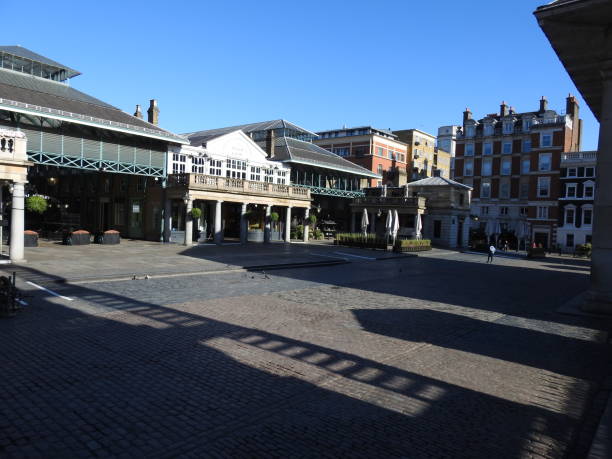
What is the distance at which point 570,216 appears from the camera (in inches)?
2148

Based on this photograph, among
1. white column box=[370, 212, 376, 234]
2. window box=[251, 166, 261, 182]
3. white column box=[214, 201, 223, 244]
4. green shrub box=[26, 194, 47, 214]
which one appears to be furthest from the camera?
white column box=[370, 212, 376, 234]

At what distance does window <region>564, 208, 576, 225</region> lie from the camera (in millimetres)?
54250

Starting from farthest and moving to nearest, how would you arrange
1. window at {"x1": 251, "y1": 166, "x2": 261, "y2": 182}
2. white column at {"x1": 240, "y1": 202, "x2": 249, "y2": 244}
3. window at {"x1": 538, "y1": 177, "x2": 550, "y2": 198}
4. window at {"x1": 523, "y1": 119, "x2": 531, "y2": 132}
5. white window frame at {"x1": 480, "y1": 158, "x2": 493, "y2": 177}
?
white window frame at {"x1": 480, "y1": 158, "x2": 493, "y2": 177} → window at {"x1": 523, "y1": 119, "x2": 531, "y2": 132} → window at {"x1": 538, "y1": 177, "x2": 550, "y2": 198} → window at {"x1": 251, "y1": 166, "x2": 261, "y2": 182} → white column at {"x1": 240, "y1": 202, "x2": 249, "y2": 244}

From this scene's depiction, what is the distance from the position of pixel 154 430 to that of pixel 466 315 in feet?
31.5

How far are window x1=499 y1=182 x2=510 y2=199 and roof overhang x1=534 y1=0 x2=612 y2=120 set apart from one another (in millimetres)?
53158

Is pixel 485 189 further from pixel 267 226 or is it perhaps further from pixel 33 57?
pixel 33 57

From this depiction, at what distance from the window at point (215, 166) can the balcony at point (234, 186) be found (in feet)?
8.67

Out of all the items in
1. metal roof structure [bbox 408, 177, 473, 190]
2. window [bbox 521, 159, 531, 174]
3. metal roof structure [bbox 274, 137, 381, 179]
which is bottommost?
metal roof structure [bbox 408, 177, 473, 190]

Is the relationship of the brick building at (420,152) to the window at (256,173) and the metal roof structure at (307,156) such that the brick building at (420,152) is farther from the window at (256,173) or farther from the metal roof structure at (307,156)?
the window at (256,173)

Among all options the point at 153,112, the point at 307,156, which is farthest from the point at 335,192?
the point at 153,112

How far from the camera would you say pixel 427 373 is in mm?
7426

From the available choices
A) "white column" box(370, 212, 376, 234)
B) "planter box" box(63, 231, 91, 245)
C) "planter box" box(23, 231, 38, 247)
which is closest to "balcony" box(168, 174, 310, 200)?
"planter box" box(63, 231, 91, 245)

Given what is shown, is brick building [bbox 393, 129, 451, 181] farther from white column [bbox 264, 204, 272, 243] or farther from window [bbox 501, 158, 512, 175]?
white column [bbox 264, 204, 272, 243]

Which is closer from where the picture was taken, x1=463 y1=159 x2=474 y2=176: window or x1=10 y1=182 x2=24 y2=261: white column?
x1=10 y1=182 x2=24 y2=261: white column
